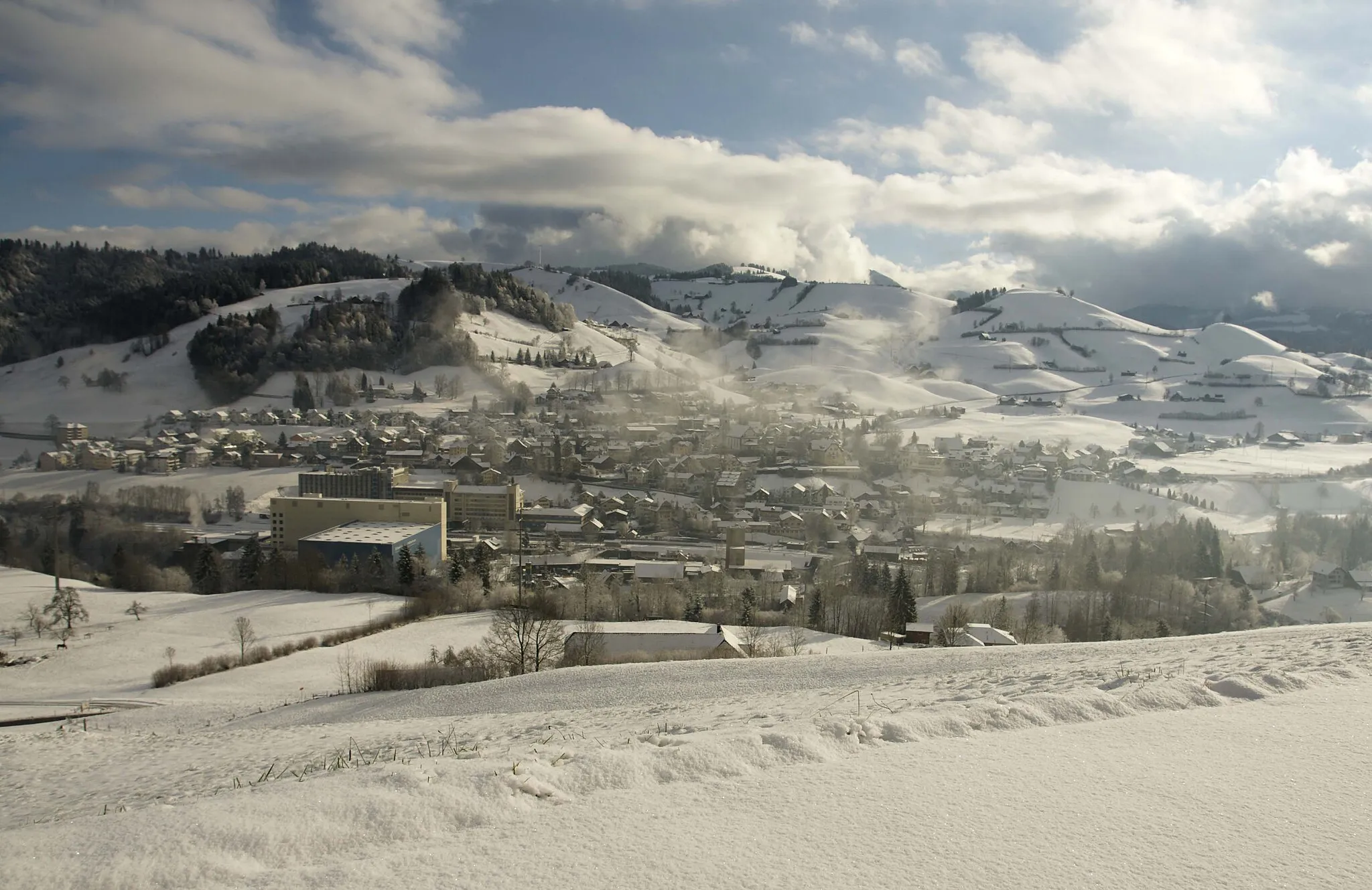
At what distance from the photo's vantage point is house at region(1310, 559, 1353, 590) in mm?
15586

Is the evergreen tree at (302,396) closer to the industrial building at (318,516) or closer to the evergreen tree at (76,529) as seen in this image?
the evergreen tree at (76,529)

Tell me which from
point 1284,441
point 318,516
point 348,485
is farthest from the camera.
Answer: point 1284,441

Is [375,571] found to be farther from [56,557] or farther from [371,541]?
[56,557]

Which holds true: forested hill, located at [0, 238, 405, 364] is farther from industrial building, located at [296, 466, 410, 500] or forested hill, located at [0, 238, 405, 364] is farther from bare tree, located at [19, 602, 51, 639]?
bare tree, located at [19, 602, 51, 639]

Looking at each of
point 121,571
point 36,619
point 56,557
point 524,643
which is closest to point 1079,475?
point 524,643

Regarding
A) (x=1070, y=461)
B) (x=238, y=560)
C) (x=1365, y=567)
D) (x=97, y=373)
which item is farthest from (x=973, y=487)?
(x=97, y=373)

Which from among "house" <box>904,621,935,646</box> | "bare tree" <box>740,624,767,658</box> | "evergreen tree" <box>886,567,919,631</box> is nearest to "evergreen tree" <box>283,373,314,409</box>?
"evergreen tree" <box>886,567,919,631</box>

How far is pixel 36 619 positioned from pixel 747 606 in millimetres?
10710

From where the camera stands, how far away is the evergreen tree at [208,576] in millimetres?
15703

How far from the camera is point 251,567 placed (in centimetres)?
1611

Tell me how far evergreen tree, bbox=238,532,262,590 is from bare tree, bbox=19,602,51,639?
330cm

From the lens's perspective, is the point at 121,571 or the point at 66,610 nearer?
the point at 66,610

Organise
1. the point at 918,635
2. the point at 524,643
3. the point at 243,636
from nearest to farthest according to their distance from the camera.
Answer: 1. the point at 524,643
2. the point at 918,635
3. the point at 243,636

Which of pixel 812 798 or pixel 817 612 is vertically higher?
pixel 812 798
